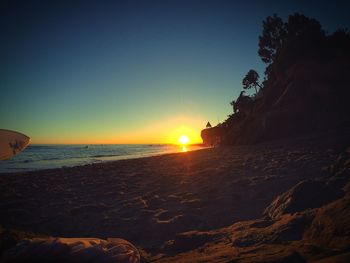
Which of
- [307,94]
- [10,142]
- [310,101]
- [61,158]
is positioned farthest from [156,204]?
[61,158]

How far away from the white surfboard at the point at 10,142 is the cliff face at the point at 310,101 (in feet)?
61.2

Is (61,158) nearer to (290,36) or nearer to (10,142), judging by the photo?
(10,142)

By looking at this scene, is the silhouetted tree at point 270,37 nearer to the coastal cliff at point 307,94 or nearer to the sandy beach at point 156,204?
the coastal cliff at point 307,94

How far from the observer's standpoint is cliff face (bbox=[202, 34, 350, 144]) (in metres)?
21.6

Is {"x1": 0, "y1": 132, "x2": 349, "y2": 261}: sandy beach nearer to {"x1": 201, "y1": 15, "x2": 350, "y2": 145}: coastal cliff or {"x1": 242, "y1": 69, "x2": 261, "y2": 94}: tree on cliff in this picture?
{"x1": 201, "y1": 15, "x2": 350, "y2": 145}: coastal cliff

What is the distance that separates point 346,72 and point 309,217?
23.3m

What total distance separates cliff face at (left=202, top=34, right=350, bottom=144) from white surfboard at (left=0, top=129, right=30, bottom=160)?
18654 millimetres

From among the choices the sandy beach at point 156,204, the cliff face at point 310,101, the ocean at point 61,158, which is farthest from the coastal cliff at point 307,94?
the ocean at point 61,158

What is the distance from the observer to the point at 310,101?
22672mm

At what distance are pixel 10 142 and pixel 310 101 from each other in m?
A: 22.5

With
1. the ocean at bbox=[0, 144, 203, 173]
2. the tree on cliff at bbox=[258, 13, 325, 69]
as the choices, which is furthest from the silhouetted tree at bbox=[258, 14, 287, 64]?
the ocean at bbox=[0, 144, 203, 173]

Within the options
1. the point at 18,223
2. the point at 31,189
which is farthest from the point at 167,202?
the point at 31,189

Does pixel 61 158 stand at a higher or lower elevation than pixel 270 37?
lower

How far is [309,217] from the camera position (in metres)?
4.39
